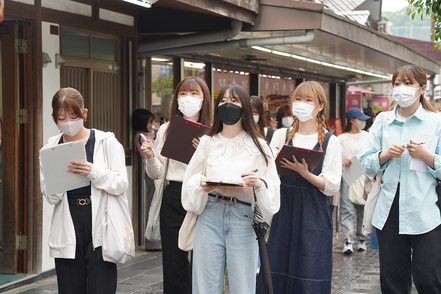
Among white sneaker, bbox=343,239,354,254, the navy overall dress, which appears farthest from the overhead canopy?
the navy overall dress

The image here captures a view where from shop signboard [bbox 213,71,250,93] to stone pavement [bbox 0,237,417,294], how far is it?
444cm

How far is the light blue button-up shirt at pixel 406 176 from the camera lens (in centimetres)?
430

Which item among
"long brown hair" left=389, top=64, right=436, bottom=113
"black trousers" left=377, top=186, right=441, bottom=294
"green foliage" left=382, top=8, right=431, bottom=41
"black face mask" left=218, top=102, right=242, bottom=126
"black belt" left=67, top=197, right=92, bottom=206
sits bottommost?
"black trousers" left=377, top=186, right=441, bottom=294

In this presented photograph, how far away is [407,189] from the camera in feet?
14.4

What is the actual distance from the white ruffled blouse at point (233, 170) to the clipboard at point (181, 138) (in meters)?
0.83

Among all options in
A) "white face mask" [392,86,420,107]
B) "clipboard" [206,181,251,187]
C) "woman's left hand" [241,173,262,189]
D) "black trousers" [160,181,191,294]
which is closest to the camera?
"clipboard" [206,181,251,187]

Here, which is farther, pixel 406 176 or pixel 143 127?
pixel 143 127

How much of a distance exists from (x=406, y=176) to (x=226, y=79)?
26.4ft

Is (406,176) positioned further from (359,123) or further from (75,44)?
(75,44)

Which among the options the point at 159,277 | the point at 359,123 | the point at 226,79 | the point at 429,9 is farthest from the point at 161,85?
the point at 429,9

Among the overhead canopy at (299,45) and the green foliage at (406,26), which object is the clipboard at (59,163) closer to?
the overhead canopy at (299,45)

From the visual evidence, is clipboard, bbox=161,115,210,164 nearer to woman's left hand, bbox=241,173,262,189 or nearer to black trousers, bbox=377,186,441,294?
woman's left hand, bbox=241,173,262,189

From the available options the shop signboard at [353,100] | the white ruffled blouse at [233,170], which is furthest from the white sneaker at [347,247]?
the shop signboard at [353,100]

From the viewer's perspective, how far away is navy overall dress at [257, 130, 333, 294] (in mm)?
4559
